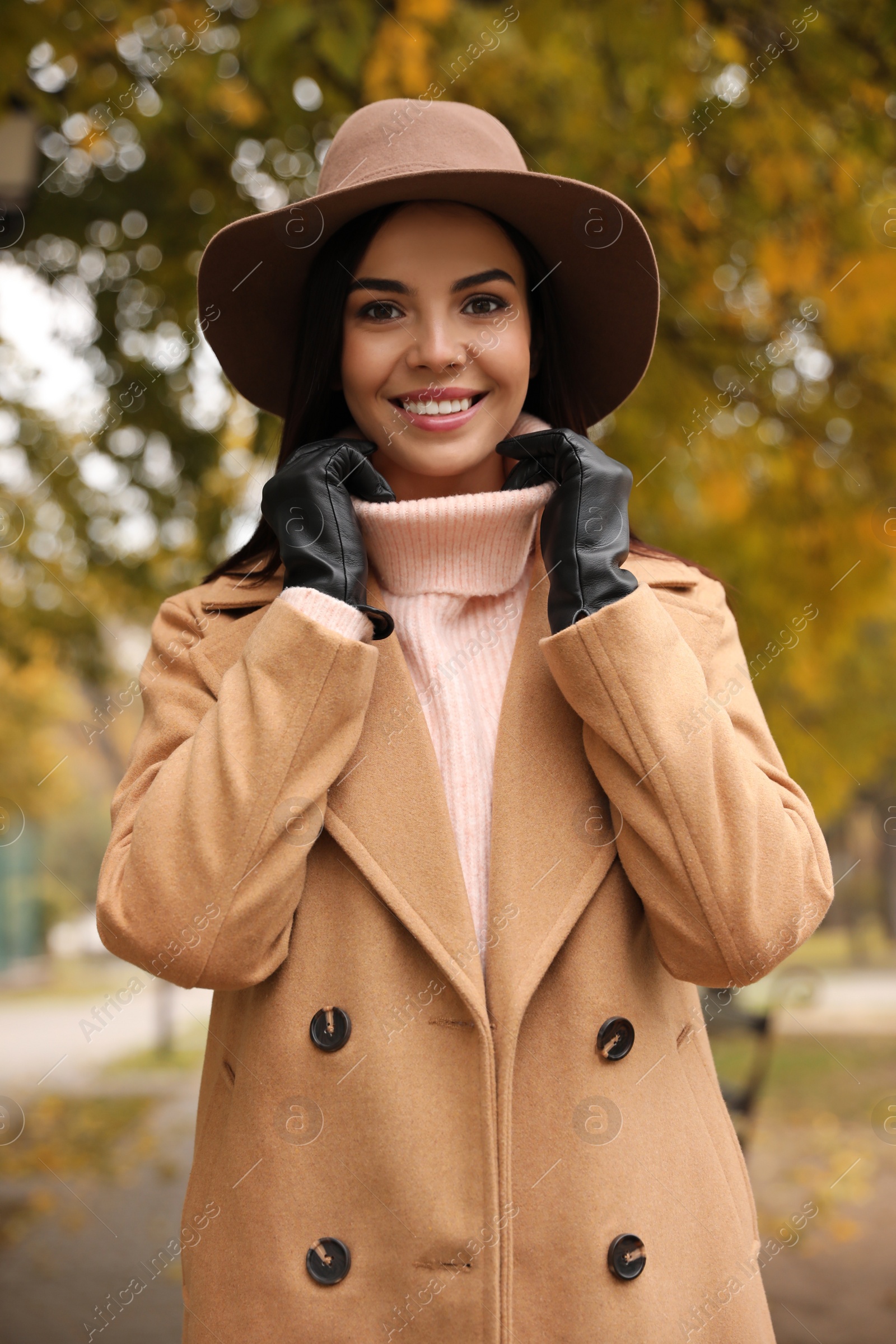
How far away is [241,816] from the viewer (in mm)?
1620

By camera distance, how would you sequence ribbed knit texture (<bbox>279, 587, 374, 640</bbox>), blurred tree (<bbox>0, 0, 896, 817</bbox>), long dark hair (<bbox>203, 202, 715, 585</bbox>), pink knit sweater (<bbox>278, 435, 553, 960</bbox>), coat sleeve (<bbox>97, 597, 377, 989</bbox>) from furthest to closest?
blurred tree (<bbox>0, 0, 896, 817</bbox>)
long dark hair (<bbox>203, 202, 715, 585</bbox>)
pink knit sweater (<bbox>278, 435, 553, 960</bbox>)
ribbed knit texture (<bbox>279, 587, 374, 640</bbox>)
coat sleeve (<bbox>97, 597, 377, 989</bbox>)

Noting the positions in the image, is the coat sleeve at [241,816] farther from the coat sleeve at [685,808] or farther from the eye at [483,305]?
the eye at [483,305]

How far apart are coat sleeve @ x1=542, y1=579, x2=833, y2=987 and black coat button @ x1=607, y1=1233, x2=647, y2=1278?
1.18 feet

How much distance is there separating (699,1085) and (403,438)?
1102 millimetres

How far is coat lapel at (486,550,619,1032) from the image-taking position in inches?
66.7

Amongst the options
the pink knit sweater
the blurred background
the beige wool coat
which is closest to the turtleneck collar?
the pink knit sweater

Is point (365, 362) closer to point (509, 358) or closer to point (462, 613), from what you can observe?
point (509, 358)

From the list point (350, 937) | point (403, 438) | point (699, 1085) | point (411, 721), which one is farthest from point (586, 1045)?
point (403, 438)

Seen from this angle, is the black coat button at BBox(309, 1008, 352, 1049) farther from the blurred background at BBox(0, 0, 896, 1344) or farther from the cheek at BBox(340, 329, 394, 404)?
the blurred background at BBox(0, 0, 896, 1344)

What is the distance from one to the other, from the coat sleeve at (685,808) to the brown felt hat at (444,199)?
634 mm

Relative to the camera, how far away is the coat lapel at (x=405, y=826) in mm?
1687

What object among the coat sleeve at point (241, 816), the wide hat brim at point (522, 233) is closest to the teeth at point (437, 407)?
the wide hat brim at point (522, 233)

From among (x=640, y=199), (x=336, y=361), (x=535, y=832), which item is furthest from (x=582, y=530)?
(x=640, y=199)

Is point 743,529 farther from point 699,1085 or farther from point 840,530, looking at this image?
point 699,1085
